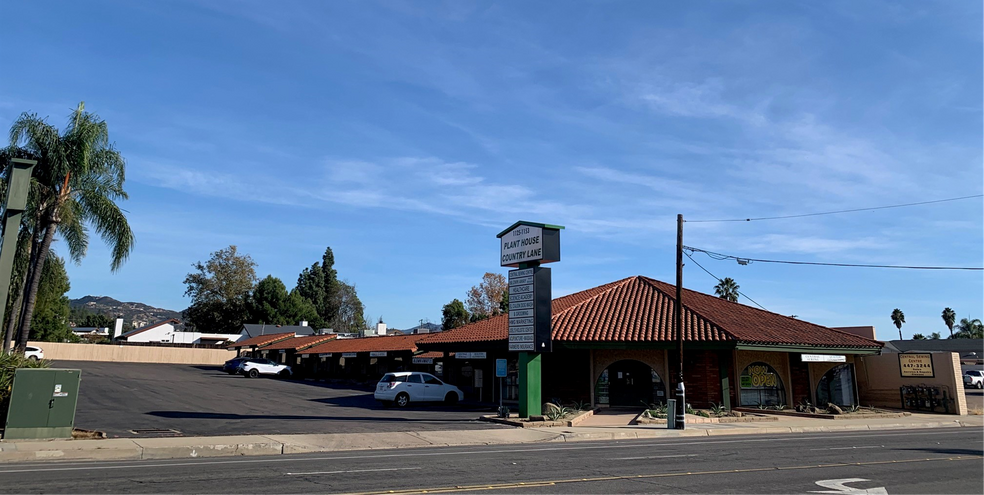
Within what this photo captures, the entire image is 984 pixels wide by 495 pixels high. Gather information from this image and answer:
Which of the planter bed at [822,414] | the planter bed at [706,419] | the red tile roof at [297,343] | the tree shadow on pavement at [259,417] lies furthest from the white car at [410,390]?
the red tile roof at [297,343]

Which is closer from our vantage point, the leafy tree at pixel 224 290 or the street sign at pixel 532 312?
the street sign at pixel 532 312

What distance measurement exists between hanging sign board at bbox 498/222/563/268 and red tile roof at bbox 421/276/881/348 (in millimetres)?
4606

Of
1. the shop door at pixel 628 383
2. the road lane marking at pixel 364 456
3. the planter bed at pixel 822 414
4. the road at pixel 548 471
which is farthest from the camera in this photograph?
the shop door at pixel 628 383

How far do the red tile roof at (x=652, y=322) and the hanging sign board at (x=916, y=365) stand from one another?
4.82ft

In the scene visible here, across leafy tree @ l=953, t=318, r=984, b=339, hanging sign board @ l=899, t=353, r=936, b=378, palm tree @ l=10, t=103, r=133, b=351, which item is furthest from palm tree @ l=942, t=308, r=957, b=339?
palm tree @ l=10, t=103, r=133, b=351

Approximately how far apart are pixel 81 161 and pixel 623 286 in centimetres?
2496

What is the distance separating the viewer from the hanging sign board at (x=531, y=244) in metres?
23.8

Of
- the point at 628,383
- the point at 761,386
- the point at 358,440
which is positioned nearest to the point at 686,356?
the point at 628,383

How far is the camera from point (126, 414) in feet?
72.3

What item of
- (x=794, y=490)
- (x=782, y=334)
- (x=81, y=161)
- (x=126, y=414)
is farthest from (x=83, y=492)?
(x=782, y=334)

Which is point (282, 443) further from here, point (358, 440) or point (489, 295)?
point (489, 295)

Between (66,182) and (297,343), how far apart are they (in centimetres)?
4185

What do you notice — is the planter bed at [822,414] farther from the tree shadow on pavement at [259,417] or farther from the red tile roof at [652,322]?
the tree shadow on pavement at [259,417]

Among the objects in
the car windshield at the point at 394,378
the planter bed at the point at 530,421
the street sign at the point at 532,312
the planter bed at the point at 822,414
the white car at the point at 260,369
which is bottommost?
the planter bed at the point at 530,421
